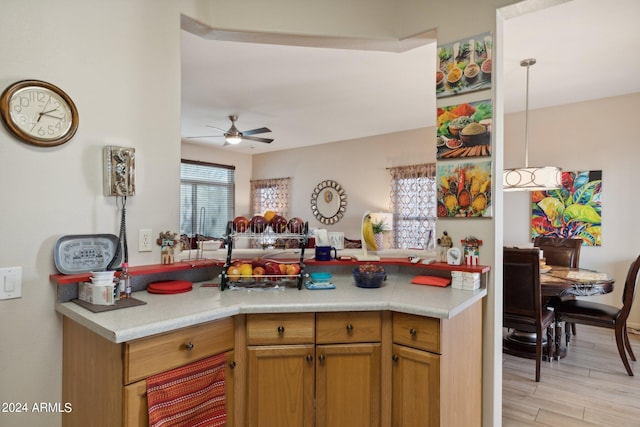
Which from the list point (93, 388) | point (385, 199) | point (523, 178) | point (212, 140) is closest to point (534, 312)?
point (523, 178)

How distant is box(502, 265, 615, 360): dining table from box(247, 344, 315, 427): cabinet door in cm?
230

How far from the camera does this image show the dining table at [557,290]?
2857mm

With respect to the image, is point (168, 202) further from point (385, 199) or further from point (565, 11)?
point (385, 199)

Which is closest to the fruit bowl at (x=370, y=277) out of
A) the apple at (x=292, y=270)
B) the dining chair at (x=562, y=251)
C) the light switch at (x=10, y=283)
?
the apple at (x=292, y=270)

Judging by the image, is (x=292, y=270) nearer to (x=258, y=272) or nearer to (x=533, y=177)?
(x=258, y=272)

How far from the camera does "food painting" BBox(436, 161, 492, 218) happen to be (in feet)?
6.28

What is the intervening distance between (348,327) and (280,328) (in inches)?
11.9

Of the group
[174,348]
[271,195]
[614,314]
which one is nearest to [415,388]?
[174,348]

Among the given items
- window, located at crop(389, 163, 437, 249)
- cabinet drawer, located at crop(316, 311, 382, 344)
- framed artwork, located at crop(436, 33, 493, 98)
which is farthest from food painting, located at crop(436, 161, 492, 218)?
window, located at crop(389, 163, 437, 249)

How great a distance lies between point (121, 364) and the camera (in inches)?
46.9

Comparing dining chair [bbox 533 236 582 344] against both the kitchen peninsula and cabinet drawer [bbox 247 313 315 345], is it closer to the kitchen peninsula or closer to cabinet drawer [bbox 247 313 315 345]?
the kitchen peninsula

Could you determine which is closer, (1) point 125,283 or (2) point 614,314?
(1) point 125,283

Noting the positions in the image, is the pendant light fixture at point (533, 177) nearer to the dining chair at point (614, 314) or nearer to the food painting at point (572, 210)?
the dining chair at point (614, 314)

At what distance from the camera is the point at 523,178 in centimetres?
330
